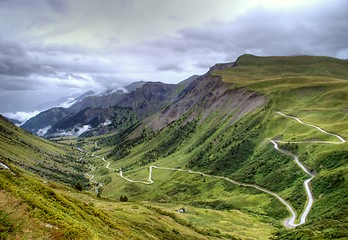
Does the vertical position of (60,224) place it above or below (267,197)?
above

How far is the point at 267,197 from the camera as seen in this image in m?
144

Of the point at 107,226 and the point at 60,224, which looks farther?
the point at 107,226

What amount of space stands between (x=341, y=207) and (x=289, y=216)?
70.3 feet

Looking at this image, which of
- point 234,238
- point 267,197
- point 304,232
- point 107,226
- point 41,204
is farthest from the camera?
point 267,197

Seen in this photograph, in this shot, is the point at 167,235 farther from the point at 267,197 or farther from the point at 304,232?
the point at 267,197

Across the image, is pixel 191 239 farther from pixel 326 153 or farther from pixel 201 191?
pixel 201 191

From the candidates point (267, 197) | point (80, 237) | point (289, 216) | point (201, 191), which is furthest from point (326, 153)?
point (80, 237)

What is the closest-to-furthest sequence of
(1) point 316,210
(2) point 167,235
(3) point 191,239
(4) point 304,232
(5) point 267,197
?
(2) point 167,235
(3) point 191,239
(4) point 304,232
(1) point 316,210
(5) point 267,197

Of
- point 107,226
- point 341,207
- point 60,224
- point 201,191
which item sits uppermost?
point 60,224

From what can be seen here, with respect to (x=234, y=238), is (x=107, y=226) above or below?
above

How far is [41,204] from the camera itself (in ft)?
111

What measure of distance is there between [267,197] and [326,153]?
104 ft

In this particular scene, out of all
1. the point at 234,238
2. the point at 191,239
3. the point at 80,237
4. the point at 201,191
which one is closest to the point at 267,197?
the point at 201,191

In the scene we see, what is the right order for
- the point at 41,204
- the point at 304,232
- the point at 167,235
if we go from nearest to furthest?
the point at 41,204 < the point at 167,235 < the point at 304,232
